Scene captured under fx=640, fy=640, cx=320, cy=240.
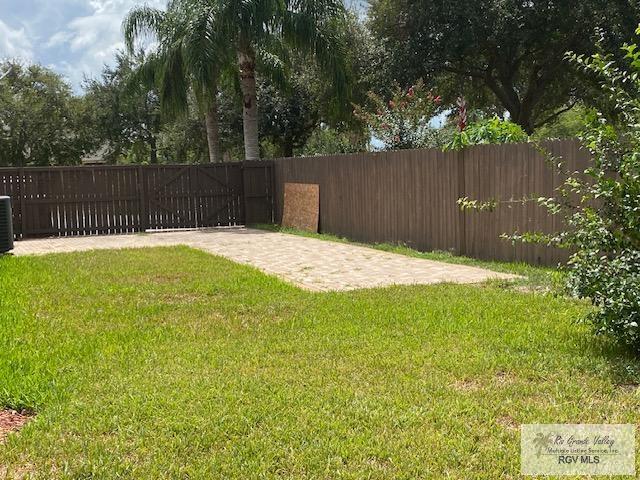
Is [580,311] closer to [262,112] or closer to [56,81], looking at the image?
[262,112]

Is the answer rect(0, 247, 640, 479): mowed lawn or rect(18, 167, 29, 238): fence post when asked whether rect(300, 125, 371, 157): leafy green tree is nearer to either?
rect(18, 167, 29, 238): fence post

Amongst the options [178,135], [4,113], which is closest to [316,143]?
[178,135]

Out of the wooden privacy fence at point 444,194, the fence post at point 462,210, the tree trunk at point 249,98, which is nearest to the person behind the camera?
the wooden privacy fence at point 444,194

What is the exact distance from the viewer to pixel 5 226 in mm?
11156

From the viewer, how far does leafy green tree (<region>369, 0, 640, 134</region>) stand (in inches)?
751

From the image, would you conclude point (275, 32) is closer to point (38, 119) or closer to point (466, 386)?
point (466, 386)

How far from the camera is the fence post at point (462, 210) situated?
963 cm

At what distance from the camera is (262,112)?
2500 cm

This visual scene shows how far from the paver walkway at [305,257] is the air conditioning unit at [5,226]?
0.63 metres

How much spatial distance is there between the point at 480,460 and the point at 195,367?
6.89 ft

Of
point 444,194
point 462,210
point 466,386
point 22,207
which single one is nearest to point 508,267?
point 462,210

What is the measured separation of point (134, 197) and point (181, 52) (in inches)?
163

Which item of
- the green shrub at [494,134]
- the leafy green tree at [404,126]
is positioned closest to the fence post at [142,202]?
the leafy green tree at [404,126]

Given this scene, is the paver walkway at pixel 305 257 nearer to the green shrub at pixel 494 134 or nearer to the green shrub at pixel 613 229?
the green shrub at pixel 494 134
